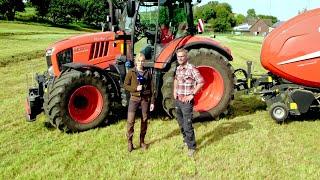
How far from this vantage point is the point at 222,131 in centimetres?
823

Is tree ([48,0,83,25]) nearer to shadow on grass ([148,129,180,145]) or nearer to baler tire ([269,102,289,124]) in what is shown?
baler tire ([269,102,289,124])

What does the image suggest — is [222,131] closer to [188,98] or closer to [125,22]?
[188,98]

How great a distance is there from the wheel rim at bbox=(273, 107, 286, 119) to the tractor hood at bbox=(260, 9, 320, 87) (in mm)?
619

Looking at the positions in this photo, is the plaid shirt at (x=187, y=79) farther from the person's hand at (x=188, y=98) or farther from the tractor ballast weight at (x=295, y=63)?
the tractor ballast weight at (x=295, y=63)

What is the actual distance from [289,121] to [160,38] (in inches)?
119

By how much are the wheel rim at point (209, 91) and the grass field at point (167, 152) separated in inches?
15.0

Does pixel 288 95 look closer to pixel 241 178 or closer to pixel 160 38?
pixel 160 38

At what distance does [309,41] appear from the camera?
8406 millimetres

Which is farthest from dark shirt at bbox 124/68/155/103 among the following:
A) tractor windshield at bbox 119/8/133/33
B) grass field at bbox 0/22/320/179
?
tractor windshield at bbox 119/8/133/33

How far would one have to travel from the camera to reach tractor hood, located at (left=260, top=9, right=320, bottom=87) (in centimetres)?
840

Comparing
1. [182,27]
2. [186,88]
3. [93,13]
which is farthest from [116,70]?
[93,13]

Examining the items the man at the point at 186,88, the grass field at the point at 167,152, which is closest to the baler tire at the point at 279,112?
the grass field at the point at 167,152

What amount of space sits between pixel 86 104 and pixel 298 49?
13.3ft

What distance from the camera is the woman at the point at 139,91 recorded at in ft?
23.3
